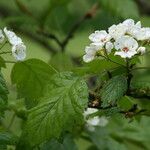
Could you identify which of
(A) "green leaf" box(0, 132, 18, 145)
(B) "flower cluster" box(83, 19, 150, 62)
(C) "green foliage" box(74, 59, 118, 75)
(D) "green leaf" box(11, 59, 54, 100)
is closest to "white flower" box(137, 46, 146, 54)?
(B) "flower cluster" box(83, 19, 150, 62)

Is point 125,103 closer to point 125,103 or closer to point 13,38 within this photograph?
point 125,103

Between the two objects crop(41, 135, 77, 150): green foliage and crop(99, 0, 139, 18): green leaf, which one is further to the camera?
crop(99, 0, 139, 18): green leaf

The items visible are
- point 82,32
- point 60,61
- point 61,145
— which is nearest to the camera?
point 61,145

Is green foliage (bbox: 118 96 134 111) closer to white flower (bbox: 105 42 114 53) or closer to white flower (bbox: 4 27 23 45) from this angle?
white flower (bbox: 105 42 114 53)

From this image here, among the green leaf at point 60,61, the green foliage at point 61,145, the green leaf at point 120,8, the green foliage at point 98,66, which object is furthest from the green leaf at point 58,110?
the green leaf at point 120,8

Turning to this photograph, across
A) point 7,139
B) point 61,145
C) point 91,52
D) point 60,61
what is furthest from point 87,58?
point 60,61

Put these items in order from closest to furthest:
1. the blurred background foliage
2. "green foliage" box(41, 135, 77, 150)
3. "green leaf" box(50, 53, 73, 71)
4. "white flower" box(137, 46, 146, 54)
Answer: "white flower" box(137, 46, 146, 54)
"green foliage" box(41, 135, 77, 150)
the blurred background foliage
"green leaf" box(50, 53, 73, 71)
